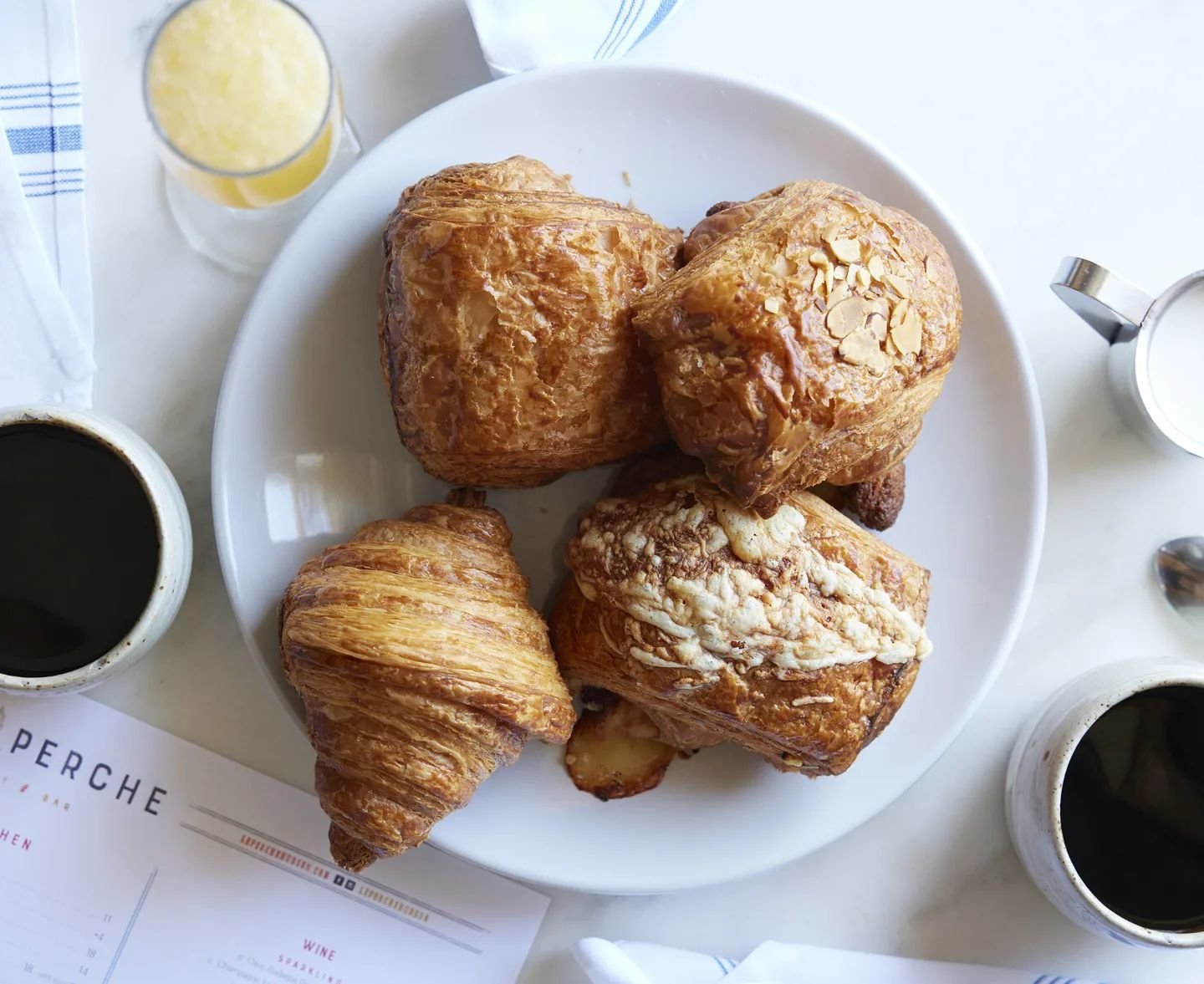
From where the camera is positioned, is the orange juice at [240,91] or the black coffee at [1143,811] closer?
the orange juice at [240,91]

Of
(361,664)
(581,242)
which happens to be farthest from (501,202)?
(361,664)

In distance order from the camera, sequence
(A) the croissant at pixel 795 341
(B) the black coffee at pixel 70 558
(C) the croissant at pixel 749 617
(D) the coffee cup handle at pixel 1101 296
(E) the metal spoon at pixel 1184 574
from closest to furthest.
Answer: (A) the croissant at pixel 795 341 → (C) the croissant at pixel 749 617 → (B) the black coffee at pixel 70 558 → (D) the coffee cup handle at pixel 1101 296 → (E) the metal spoon at pixel 1184 574

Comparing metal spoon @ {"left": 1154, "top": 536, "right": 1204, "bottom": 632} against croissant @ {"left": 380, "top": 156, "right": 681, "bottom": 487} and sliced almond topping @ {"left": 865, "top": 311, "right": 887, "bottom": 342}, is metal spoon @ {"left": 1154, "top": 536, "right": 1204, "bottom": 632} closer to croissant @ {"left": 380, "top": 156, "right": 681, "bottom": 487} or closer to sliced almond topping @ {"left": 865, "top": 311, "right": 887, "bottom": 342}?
sliced almond topping @ {"left": 865, "top": 311, "right": 887, "bottom": 342}

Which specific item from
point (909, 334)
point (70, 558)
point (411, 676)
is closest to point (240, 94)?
point (70, 558)

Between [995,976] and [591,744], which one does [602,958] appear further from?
[995,976]

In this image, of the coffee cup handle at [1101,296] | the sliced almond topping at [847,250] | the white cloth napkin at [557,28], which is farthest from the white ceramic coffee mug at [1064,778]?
the white cloth napkin at [557,28]

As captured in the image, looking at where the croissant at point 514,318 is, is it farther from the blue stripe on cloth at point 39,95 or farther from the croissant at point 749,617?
the blue stripe on cloth at point 39,95
